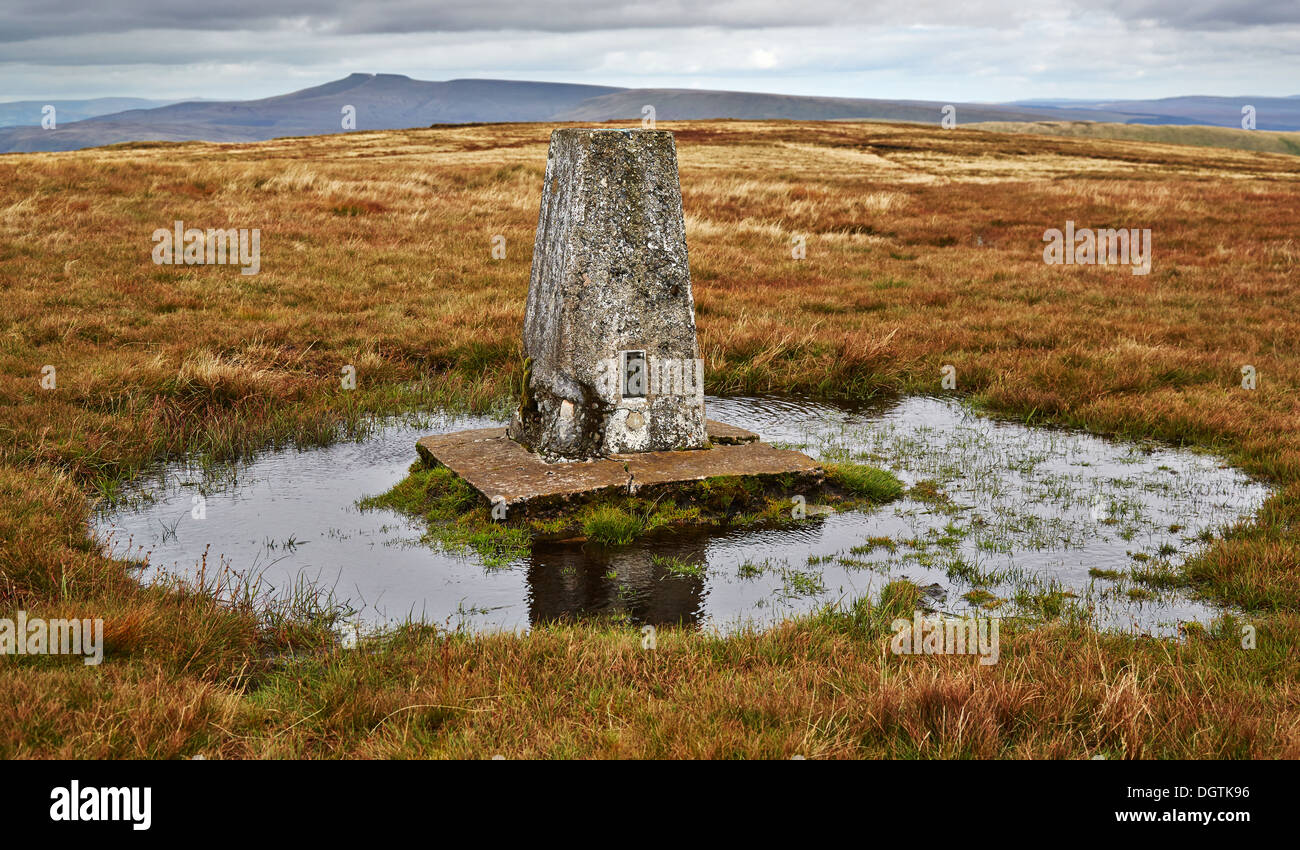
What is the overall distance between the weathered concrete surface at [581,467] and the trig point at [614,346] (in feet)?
0.05

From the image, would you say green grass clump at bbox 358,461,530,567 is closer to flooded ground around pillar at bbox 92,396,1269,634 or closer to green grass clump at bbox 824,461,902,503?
flooded ground around pillar at bbox 92,396,1269,634

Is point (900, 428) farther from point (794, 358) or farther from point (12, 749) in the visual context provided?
point (12, 749)

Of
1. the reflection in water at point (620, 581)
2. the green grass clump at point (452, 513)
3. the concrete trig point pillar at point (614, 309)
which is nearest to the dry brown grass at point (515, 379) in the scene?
the reflection in water at point (620, 581)

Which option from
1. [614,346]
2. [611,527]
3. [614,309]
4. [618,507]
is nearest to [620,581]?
[611,527]

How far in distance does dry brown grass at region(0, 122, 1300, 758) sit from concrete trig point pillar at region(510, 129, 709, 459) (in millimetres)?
2767

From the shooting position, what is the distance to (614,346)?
7484 millimetres

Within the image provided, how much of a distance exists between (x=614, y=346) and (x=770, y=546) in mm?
2036

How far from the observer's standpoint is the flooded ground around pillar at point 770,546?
5484 mm

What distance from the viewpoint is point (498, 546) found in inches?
252

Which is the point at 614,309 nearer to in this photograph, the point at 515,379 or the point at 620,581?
the point at 620,581

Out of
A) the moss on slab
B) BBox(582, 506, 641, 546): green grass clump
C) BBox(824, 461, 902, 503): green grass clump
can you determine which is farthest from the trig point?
BBox(582, 506, 641, 546): green grass clump
